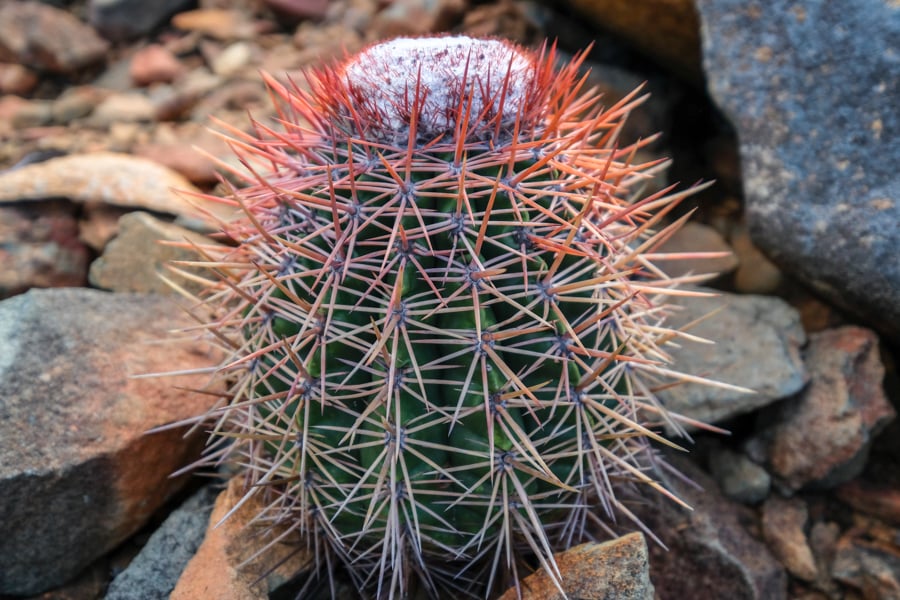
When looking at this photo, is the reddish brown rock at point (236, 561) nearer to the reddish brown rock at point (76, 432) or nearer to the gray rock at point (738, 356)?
the reddish brown rock at point (76, 432)

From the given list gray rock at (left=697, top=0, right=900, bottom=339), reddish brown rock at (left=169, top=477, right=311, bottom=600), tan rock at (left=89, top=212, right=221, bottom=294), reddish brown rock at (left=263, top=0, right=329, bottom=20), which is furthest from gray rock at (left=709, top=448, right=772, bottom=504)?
reddish brown rock at (left=263, top=0, right=329, bottom=20)

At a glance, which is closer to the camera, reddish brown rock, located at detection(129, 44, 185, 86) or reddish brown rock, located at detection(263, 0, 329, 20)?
reddish brown rock, located at detection(129, 44, 185, 86)

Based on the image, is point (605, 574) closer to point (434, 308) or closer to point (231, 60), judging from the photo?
point (434, 308)

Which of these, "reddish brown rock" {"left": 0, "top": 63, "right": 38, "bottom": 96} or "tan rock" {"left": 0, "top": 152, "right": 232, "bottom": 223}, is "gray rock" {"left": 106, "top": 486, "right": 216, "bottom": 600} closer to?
"tan rock" {"left": 0, "top": 152, "right": 232, "bottom": 223}

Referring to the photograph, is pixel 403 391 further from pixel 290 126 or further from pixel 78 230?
pixel 78 230

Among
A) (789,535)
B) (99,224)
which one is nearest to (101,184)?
(99,224)
